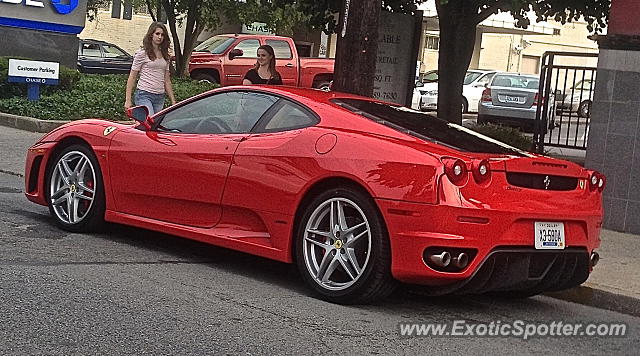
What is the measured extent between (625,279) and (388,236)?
8.30ft

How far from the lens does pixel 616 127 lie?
9969 mm

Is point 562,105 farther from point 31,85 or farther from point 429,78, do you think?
point 429,78

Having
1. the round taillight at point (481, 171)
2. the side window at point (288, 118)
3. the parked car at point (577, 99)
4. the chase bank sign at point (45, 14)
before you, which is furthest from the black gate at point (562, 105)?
the chase bank sign at point (45, 14)

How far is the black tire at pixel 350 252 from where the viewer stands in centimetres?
590

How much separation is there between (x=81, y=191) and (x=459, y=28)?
28.6ft

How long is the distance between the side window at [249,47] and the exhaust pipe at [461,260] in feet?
66.7

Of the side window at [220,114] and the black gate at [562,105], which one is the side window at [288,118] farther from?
the black gate at [562,105]

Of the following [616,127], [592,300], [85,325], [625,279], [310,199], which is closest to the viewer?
[85,325]

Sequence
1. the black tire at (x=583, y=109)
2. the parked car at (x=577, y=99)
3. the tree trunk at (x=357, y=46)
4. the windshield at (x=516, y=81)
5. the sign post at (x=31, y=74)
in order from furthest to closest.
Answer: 1. the windshield at (x=516, y=81)
2. the sign post at (x=31, y=74)
3. the parked car at (x=577, y=99)
4. the black tire at (x=583, y=109)
5. the tree trunk at (x=357, y=46)

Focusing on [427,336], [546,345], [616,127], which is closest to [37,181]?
[427,336]

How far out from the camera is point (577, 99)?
1602cm

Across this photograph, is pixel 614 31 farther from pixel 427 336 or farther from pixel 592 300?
pixel 427 336

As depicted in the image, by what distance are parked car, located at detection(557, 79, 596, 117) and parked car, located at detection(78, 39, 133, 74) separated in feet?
54.0

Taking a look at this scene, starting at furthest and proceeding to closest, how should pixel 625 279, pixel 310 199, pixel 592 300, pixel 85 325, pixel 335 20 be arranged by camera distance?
pixel 335 20
pixel 625 279
pixel 592 300
pixel 310 199
pixel 85 325
